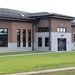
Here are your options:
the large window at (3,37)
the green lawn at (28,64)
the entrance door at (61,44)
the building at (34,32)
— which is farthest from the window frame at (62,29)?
the green lawn at (28,64)

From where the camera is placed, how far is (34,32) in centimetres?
5909

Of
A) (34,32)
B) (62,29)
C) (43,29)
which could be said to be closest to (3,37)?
(34,32)

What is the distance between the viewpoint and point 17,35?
54688mm

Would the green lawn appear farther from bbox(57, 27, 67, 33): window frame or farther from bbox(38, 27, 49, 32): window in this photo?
bbox(57, 27, 67, 33): window frame

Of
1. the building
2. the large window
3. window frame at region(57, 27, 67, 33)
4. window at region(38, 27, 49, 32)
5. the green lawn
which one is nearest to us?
the green lawn

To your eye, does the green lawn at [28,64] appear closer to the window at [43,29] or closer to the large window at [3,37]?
the large window at [3,37]

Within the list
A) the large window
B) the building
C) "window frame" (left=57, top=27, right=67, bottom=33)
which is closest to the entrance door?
the building

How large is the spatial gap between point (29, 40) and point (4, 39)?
22.6 feet

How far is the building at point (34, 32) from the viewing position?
53.0 meters

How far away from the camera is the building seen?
174 feet

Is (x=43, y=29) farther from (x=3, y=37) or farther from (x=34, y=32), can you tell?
(x=3, y=37)

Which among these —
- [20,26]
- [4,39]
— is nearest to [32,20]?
[20,26]

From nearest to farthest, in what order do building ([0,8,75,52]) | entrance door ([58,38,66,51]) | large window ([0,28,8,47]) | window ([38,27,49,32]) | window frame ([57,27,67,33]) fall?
large window ([0,28,8,47]) → building ([0,8,75,52]) → window ([38,27,49,32]) → window frame ([57,27,67,33]) → entrance door ([58,38,66,51])

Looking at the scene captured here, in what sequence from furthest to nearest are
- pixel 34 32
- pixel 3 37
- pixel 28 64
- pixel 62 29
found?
pixel 62 29
pixel 34 32
pixel 3 37
pixel 28 64
